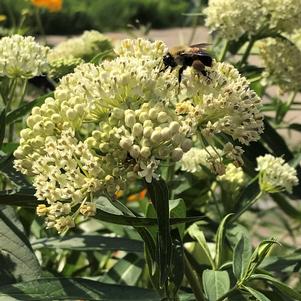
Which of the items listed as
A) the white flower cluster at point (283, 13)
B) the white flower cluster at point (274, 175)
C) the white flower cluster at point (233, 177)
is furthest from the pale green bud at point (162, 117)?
the white flower cluster at point (283, 13)

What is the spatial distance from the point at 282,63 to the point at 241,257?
77 cm

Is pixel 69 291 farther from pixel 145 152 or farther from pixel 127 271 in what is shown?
pixel 127 271

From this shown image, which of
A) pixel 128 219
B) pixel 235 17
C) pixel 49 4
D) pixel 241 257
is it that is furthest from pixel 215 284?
pixel 49 4

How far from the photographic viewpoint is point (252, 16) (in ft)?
6.02

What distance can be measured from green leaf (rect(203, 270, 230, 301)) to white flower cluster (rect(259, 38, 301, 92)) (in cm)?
76

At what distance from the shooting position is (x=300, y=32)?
2.12 metres

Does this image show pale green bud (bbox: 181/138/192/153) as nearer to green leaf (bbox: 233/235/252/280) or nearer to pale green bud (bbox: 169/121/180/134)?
pale green bud (bbox: 169/121/180/134)

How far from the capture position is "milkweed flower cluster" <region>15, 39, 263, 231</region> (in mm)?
1029

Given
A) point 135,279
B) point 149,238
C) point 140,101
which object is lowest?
point 135,279

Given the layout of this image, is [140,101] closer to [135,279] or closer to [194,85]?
[194,85]

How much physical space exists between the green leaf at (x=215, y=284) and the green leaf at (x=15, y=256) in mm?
288

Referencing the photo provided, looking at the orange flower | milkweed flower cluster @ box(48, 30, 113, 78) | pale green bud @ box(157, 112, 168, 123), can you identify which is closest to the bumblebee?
pale green bud @ box(157, 112, 168, 123)

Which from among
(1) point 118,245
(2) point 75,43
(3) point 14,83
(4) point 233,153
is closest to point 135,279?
(1) point 118,245

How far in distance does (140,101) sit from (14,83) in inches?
20.6
